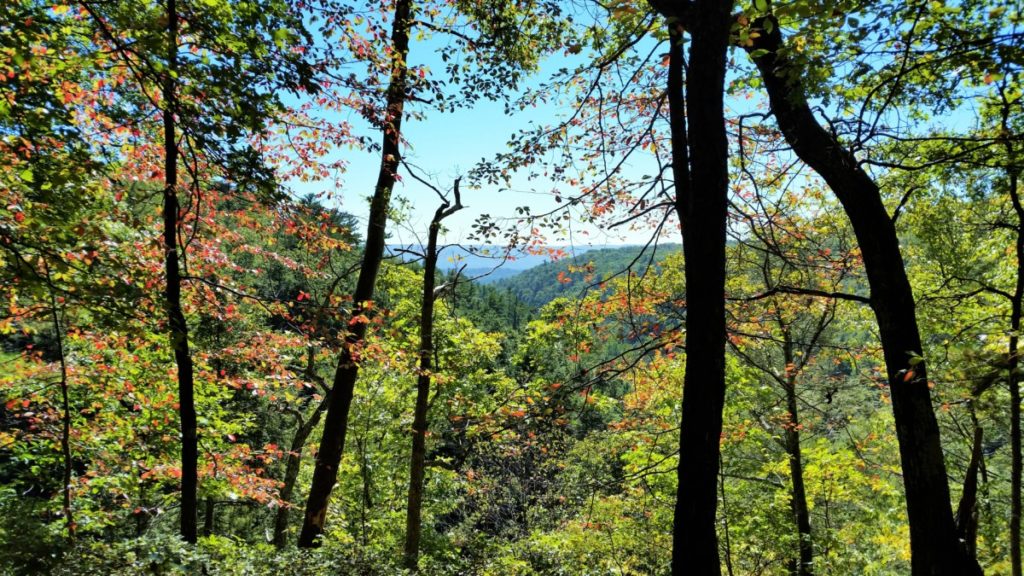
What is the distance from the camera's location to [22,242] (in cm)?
312

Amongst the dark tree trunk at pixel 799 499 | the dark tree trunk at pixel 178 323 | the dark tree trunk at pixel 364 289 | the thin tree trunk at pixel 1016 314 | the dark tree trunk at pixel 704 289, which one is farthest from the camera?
the dark tree trunk at pixel 799 499

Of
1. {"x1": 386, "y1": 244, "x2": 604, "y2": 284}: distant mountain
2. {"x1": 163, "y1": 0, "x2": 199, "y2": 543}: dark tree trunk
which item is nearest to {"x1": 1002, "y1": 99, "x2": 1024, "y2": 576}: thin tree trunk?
{"x1": 386, "y1": 244, "x2": 604, "y2": 284}: distant mountain

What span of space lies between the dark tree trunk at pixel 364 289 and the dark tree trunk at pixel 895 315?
3960 mm

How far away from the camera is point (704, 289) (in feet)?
9.04

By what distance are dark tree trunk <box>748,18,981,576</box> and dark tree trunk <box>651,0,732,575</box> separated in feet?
1.48

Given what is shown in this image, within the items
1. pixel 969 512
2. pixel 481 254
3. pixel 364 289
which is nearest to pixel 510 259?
pixel 481 254

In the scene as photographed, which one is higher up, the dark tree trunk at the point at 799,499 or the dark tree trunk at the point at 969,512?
the dark tree trunk at the point at 969,512

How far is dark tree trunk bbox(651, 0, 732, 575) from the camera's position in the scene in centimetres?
268

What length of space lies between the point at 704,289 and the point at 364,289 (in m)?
4.58

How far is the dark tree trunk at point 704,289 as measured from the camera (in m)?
2.68

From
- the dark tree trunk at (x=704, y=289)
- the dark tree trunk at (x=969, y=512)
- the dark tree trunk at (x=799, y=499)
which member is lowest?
the dark tree trunk at (x=799, y=499)

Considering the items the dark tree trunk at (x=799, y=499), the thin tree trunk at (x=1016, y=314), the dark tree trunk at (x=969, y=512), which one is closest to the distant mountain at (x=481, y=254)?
the dark tree trunk at (x=969, y=512)

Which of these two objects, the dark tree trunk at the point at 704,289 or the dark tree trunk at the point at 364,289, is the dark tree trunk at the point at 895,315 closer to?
the dark tree trunk at the point at 704,289

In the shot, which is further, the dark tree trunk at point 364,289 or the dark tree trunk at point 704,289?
the dark tree trunk at point 364,289
